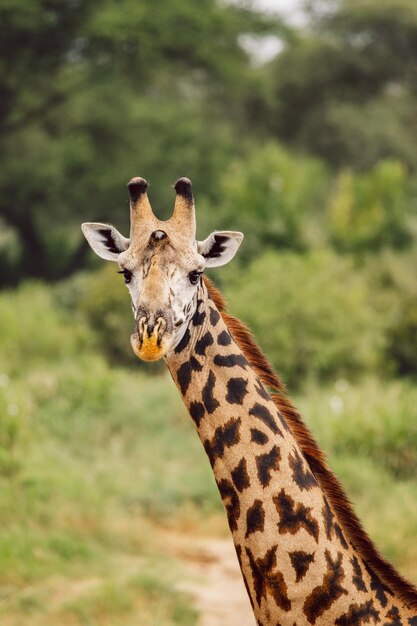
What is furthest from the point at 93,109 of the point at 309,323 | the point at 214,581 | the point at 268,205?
the point at 214,581

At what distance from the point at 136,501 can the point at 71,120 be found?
683 inches

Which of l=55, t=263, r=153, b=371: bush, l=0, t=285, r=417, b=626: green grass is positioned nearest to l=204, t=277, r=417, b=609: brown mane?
l=0, t=285, r=417, b=626: green grass

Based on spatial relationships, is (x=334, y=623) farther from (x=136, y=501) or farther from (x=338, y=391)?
(x=338, y=391)

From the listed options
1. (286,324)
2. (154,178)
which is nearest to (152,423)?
(286,324)

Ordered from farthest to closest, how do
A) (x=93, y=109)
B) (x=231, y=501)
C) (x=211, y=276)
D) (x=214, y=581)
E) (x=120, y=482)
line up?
1. (x=93, y=109)
2. (x=211, y=276)
3. (x=120, y=482)
4. (x=214, y=581)
5. (x=231, y=501)

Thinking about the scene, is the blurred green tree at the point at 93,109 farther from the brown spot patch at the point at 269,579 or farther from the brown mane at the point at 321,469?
the brown spot patch at the point at 269,579

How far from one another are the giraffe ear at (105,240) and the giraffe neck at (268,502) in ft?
1.35

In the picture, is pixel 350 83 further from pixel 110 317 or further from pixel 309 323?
pixel 309 323

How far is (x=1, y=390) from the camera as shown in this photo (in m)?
10.7

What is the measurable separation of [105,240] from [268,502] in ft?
4.13

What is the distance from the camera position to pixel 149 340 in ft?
10.9

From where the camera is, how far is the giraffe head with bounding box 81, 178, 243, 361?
335cm

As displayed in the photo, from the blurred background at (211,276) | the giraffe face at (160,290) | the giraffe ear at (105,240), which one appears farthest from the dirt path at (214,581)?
the giraffe face at (160,290)

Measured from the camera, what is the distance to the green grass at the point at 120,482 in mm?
7312
